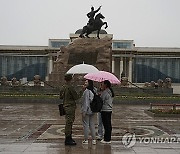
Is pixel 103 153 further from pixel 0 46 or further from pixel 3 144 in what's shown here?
pixel 0 46

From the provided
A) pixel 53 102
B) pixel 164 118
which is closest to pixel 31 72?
pixel 53 102

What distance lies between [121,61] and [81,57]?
39.4 metres

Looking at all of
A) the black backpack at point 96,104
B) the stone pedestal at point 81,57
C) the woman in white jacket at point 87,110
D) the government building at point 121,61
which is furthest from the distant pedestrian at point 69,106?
the government building at point 121,61

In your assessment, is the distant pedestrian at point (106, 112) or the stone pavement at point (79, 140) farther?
the distant pedestrian at point (106, 112)

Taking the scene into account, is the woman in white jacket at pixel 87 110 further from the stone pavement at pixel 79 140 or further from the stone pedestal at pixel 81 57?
the stone pedestal at pixel 81 57

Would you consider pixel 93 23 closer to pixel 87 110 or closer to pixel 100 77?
pixel 100 77

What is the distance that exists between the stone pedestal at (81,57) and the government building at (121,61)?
3858 cm

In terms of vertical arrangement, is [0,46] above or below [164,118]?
above

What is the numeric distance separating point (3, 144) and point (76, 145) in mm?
1515

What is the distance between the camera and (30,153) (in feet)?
21.2

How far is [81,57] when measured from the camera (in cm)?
2605

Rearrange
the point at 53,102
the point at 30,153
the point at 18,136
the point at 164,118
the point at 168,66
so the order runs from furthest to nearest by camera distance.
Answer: the point at 168,66, the point at 53,102, the point at 164,118, the point at 18,136, the point at 30,153

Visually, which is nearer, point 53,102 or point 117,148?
point 117,148

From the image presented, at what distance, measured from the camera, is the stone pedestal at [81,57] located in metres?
25.8
